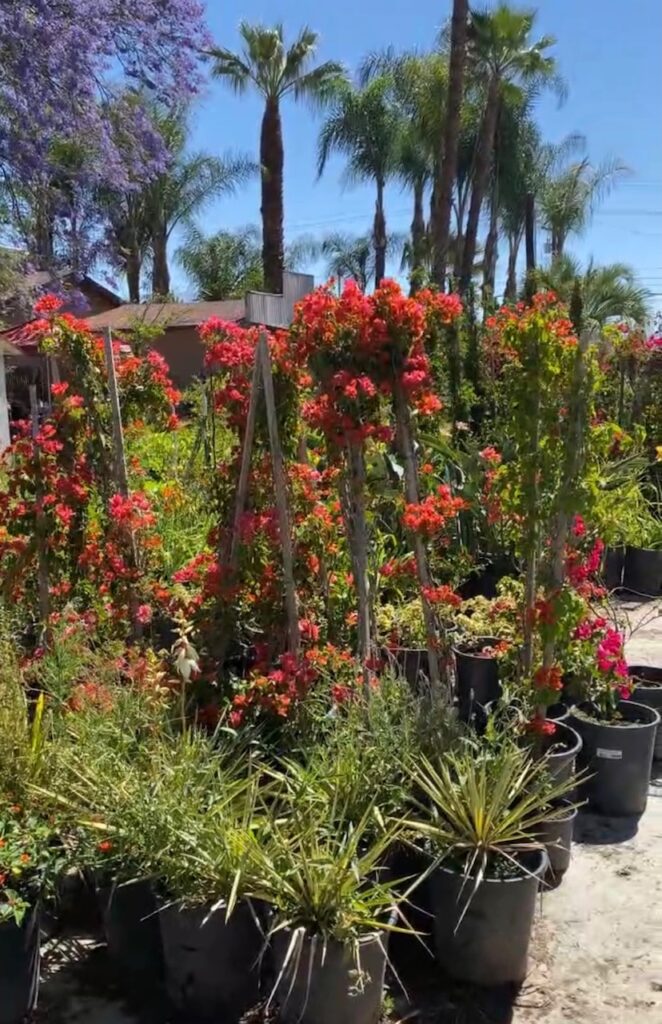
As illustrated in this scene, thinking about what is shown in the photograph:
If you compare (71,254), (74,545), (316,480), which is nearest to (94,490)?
(74,545)

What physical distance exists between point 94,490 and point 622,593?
452 cm

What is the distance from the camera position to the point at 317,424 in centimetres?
351

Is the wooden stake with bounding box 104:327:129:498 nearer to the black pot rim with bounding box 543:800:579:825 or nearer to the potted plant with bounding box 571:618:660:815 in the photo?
the potted plant with bounding box 571:618:660:815

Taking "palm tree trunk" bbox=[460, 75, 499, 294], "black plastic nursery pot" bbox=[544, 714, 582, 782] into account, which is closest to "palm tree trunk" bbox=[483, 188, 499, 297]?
"palm tree trunk" bbox=[460, 75, 499, 294]

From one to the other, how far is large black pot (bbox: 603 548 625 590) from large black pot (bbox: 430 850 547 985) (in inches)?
186

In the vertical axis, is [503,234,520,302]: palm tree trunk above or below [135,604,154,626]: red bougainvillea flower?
above

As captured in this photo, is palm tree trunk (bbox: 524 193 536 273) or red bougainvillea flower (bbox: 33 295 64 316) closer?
red bougainvillea flower (bbox: 33 295 64 316)

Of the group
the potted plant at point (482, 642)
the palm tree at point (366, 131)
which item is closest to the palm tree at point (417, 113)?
the palm tree at point (366, 131)

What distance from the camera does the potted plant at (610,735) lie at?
3.84m

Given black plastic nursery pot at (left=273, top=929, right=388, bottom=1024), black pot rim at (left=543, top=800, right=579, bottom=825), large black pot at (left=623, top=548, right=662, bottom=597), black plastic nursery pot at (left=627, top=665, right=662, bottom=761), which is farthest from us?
large black pot at (left=623, top=548, right=662, bottom=597)

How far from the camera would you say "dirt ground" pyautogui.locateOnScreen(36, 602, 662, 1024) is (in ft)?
8.82

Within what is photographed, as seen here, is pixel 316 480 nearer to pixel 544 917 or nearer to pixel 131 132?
pixel 544 917

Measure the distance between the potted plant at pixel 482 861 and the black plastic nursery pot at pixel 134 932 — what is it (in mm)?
831

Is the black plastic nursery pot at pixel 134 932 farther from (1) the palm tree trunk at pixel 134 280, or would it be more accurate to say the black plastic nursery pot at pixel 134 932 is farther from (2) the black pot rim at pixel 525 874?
(1) the palm tree trunk at pixel 134 280
